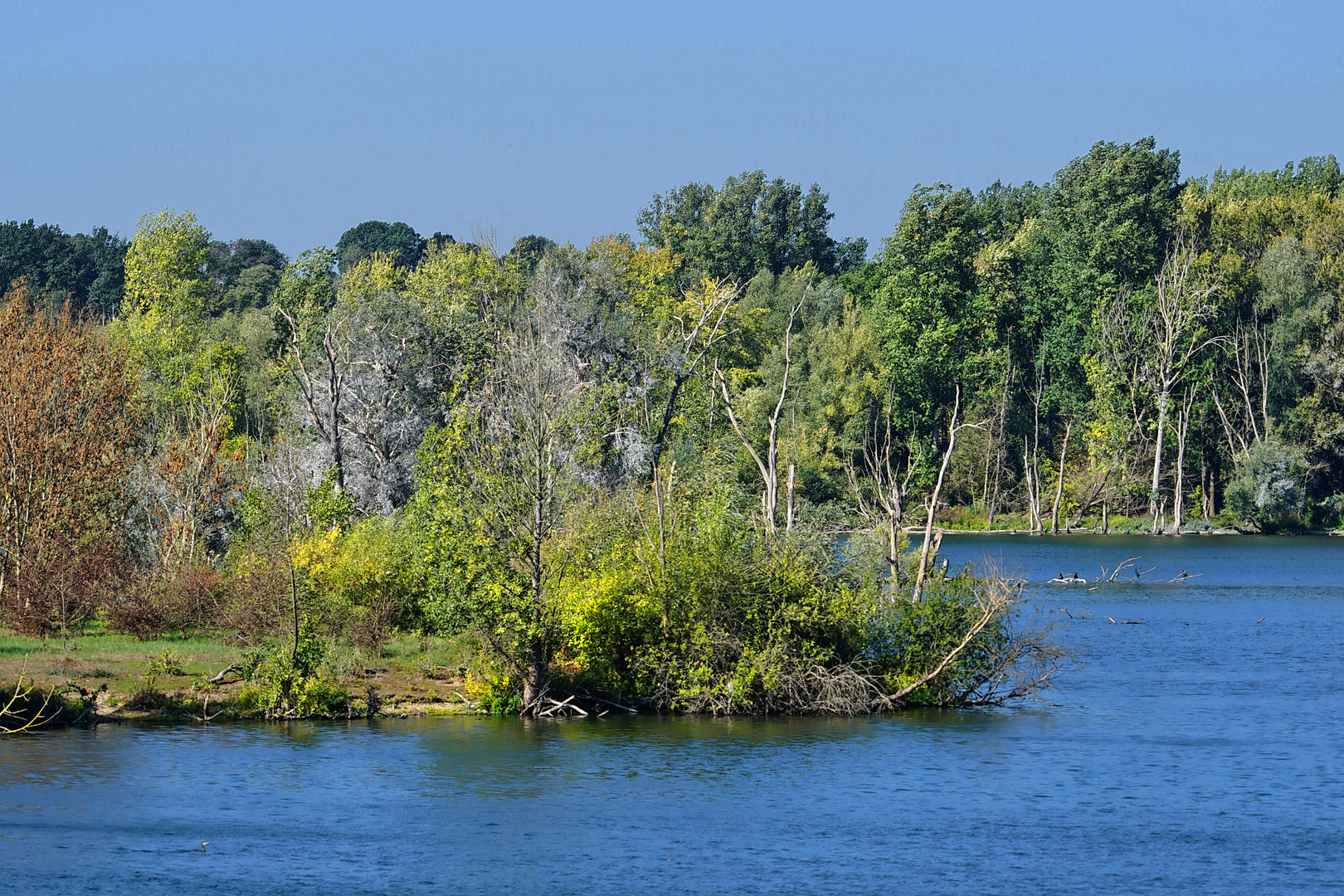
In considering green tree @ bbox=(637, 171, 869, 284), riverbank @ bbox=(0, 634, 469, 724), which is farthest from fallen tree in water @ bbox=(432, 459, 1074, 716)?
green tree @ bbox=(637, 171, 869, 284)

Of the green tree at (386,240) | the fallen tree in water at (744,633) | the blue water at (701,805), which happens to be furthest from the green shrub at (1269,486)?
the green tree at (386,240)

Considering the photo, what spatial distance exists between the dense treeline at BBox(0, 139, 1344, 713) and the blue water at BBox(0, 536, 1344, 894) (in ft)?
7.47

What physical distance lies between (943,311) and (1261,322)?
23.7 meters

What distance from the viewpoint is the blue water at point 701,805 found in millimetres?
24688

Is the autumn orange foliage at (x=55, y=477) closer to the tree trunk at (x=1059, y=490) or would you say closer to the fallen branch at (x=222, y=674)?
the fallen branch at (x=222, y=674)

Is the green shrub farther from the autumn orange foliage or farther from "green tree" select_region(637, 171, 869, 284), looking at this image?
the autumn orange foliage

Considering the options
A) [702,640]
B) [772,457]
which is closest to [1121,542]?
[772,457]

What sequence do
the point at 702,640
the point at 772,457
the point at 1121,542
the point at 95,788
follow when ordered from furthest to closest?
the point at 1121,542 < the point at 772,457 < the point at 702,640 < the point at 95,788

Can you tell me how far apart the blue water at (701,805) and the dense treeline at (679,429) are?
7.47 ft

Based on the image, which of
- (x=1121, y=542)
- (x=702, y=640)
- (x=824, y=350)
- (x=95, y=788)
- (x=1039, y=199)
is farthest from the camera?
(x=1039, y=199)

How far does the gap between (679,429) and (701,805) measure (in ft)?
145

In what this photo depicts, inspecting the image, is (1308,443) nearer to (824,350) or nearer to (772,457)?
(824,350)

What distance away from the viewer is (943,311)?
110312 millimetres

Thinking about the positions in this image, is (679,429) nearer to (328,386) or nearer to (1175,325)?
(328,386)
